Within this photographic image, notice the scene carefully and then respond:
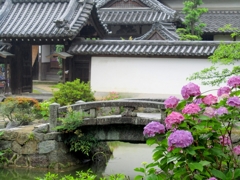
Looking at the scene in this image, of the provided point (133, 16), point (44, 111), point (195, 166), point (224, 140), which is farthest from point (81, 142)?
point (133, 16)

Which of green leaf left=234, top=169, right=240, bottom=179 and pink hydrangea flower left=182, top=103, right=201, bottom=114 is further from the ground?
pink hydrangea flower left=182, top=103, right=201, bottom=114

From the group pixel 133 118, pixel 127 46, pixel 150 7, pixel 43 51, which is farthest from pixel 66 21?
pixel 43 51

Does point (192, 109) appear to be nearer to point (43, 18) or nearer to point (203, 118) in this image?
point (203, 118)

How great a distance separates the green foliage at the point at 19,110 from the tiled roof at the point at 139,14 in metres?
11.3

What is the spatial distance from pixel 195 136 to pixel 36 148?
7.40 m

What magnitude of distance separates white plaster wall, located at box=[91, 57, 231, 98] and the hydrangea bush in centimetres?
1194

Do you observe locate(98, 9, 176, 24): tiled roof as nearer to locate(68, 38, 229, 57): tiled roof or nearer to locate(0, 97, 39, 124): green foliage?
locate(68, 38, 229, 57): tiled roof

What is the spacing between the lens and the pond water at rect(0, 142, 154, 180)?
1229cm

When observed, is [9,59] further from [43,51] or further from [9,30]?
[43,51]

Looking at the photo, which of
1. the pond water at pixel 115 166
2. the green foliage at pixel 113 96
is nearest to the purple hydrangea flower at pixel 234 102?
the pond water at pixel 115 166

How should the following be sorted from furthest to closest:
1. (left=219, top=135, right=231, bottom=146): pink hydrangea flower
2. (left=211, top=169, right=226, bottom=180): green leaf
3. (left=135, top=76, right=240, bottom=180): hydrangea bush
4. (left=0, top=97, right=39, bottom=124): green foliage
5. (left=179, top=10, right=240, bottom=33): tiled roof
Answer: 1. (left=179, top=10, right=240, bottom=33): tiled roof
2. (left=0, top=97, right=39, bottom=124): green foliage
3. (left=219, top=135, right=231, bottom=146): pink hydrangea flower
4. (left=211, top=169, right=226, bottom=180): green leaf
5. (left=135, top=76, right=240, bottom=180): hydrangea bush

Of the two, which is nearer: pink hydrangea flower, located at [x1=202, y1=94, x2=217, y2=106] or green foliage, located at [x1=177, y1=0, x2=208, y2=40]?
pink hydrangea flower, located at [x1=202, y1=94, x2=217, y2=106]

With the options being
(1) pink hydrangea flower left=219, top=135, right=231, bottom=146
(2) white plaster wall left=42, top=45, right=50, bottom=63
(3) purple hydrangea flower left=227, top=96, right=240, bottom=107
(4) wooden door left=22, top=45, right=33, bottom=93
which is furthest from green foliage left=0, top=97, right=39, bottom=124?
(2) white plaster wall left=42, top=45, right=50, bottom=63

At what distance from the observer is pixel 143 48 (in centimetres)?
1895
